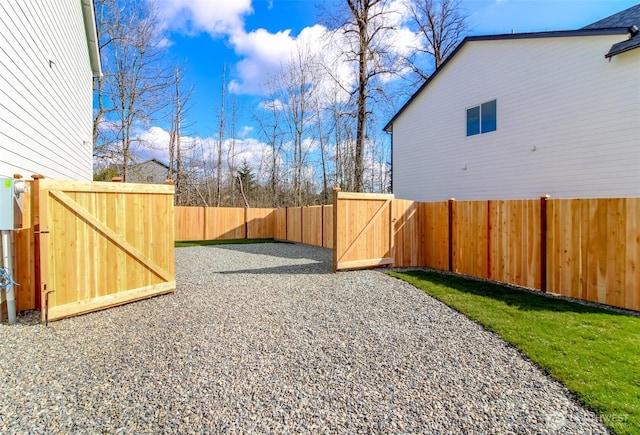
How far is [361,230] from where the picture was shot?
7758 millimetres

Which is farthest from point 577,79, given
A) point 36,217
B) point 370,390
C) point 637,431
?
point 36,217

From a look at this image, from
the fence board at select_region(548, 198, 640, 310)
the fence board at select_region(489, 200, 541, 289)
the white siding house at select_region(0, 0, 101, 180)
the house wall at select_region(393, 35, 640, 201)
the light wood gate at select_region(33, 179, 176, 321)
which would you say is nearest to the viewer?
the light wood gate at select_region(33, 179, 176, 321)

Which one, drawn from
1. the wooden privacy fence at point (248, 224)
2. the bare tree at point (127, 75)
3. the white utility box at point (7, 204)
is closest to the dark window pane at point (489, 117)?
the wooden privacy fence at point (248, 224)

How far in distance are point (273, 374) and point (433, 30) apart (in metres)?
22.3

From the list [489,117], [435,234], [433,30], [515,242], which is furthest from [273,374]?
[433,30]

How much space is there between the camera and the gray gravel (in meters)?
2.38

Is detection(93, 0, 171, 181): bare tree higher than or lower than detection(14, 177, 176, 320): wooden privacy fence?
higher

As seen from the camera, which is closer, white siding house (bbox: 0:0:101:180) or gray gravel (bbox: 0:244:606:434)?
gray gravel (bbox: 0:244:606:434)

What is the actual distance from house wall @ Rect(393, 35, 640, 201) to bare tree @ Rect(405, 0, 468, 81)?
8.89m

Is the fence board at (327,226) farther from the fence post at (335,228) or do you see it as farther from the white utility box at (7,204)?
the white utility box at (7,204)

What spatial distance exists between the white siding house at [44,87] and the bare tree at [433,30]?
16.8 metres

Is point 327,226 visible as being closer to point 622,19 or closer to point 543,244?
point 543,244

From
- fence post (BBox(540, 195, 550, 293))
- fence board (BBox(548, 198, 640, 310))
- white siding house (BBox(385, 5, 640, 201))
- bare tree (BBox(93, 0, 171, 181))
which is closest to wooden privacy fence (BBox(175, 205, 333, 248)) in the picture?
bare tree (BBox(93, 0, 171, 181))

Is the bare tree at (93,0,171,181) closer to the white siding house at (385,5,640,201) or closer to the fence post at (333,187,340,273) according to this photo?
the fence post at (333,187,340,273)
